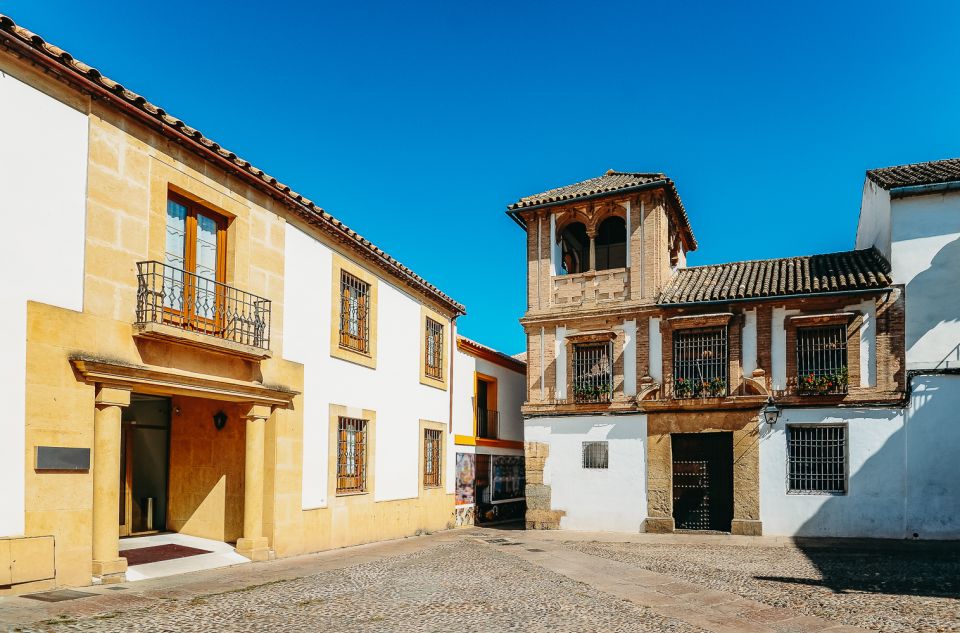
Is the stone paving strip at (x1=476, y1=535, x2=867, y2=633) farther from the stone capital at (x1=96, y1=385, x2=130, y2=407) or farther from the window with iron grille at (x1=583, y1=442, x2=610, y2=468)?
the stone capital at (x1=96, y1=385, x2=130, y2=407)

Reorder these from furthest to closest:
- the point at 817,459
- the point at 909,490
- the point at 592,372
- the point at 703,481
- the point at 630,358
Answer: the point at 592,372, the point at 630,358, the point at 703,481, the point at 817,459, the point at 909,490

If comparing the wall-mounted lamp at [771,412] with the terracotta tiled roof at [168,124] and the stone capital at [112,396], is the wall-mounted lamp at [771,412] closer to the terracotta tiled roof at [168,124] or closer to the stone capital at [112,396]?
the terracotta tiled roof at [168,124]

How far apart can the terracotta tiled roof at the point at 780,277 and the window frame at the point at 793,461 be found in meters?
2.96

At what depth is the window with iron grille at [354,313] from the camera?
14594mm

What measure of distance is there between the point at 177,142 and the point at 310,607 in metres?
6.30

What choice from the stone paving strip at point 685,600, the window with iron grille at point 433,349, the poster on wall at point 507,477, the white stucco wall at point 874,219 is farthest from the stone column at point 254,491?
the white stucco wall at point 874,219

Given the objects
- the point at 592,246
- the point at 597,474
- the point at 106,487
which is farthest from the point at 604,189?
the point at 106,487

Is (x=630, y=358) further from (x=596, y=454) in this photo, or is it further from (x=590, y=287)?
(x=596, y=454)

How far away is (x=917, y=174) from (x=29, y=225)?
17.6 metres

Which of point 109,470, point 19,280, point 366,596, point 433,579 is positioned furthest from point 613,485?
point 19,280

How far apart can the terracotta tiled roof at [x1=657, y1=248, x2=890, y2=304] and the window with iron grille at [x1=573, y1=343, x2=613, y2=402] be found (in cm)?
198

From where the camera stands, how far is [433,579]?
10406 millimetres

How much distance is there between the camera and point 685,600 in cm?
891

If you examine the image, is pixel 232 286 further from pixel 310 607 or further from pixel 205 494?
pixel 310 607
